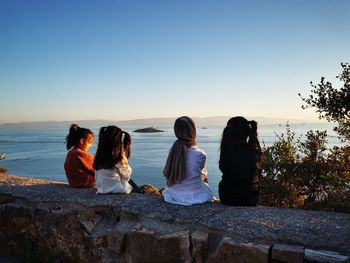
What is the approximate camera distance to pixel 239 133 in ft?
15.4

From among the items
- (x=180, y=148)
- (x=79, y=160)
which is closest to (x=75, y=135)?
(x=79, y=160)

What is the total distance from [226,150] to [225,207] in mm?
795

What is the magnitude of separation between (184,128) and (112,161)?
1.39 meters

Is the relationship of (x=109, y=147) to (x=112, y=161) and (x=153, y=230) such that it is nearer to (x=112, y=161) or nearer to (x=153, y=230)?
(x=112, y=161)

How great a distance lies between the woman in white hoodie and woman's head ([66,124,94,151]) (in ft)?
2.34

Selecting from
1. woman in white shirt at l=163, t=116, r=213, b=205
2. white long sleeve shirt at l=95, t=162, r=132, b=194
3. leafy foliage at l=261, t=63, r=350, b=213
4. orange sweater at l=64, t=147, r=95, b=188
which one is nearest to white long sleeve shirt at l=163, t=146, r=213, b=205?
woman in white shirt at l=163, t=116, r=213, b=205

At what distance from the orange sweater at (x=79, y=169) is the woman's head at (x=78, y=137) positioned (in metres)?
0.10

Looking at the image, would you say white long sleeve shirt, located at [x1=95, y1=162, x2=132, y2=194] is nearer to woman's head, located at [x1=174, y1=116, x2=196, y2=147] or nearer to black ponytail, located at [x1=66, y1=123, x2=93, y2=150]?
black ponytail, located at [x1=66, y1=123, x2=93, y2=150]

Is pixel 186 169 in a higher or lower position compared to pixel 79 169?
higher

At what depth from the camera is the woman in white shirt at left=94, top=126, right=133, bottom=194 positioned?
531 cm

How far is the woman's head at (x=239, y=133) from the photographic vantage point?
185 inches

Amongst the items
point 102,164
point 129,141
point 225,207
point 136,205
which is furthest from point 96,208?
point 225,207

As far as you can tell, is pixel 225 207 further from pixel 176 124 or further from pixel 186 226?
pixel 176 124

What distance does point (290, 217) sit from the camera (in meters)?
4.02
